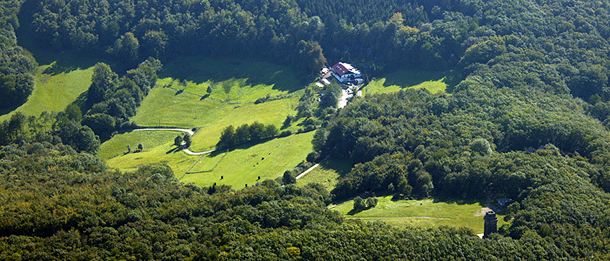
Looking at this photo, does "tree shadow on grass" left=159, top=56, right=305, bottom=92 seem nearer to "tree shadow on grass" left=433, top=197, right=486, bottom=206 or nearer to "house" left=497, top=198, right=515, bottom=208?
"tree shadow on grass" left=433, top=197, right=486, bottom=206

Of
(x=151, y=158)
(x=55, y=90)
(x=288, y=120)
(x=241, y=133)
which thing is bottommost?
(x=151, y=158)

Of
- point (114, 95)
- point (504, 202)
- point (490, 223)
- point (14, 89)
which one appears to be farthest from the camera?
point (114, 95)

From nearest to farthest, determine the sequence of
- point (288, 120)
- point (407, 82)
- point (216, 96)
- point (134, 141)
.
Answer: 1. point (134, 141)
2. point (288, 120)
3. point (407, 82)
4. point (216, 96)

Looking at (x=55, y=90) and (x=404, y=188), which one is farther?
(x=55, y=90)

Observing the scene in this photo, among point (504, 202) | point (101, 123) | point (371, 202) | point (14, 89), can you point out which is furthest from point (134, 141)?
point (504, 202)

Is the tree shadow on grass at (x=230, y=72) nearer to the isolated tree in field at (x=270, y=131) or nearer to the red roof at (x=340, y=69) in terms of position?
the red roof at (x=340, y=69)

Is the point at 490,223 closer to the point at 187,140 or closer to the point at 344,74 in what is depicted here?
the point at 187,140

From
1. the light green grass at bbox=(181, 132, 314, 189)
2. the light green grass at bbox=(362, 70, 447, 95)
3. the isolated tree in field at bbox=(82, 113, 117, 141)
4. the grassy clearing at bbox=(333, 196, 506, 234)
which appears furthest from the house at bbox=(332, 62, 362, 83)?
the grassy clearing at bbox=(333, 196, 506, 234)

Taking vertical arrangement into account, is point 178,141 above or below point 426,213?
below
